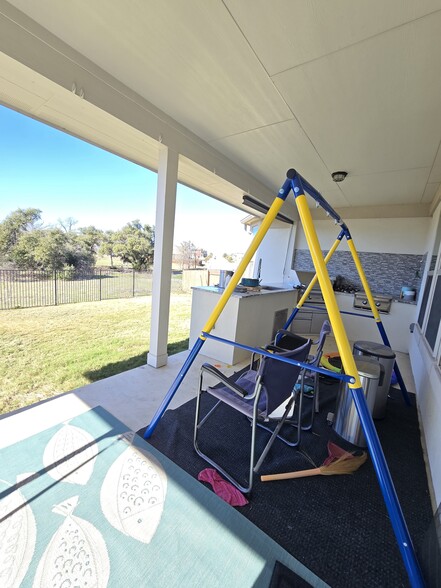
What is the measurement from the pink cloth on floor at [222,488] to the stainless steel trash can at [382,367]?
1536 mm

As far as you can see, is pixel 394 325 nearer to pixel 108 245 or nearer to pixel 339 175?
pixel 339 175

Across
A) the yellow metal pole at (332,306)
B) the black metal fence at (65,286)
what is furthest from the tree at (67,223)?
the yellow metal pole at (332,306)

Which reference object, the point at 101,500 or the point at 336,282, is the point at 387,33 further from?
the point at 336,282

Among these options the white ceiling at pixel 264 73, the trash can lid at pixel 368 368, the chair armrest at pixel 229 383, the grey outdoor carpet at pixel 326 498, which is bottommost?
the grey outdoor carpet at pixel 326 498

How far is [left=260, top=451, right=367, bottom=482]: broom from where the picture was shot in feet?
4.81

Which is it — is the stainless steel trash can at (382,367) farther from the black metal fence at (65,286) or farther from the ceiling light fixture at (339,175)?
the black metal fence at (65,286)

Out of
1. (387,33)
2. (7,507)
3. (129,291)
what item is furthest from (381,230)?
(129,291)

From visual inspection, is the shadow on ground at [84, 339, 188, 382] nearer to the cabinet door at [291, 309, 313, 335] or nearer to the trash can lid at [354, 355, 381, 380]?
the trash can lid at [354, 355, 381, 380]

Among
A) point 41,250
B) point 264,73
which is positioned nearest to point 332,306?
point 264,73

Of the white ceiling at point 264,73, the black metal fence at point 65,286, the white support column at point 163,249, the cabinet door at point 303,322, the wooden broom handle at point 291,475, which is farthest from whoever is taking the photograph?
the black metal fence at point 65,286

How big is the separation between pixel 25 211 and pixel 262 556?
9.40 meters

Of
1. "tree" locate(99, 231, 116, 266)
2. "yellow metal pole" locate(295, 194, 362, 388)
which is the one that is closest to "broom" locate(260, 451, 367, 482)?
"yellow metal pole" locate(295, 194, 362, 388)

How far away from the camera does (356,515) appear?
1.29m

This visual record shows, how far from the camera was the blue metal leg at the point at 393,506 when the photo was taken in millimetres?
851
